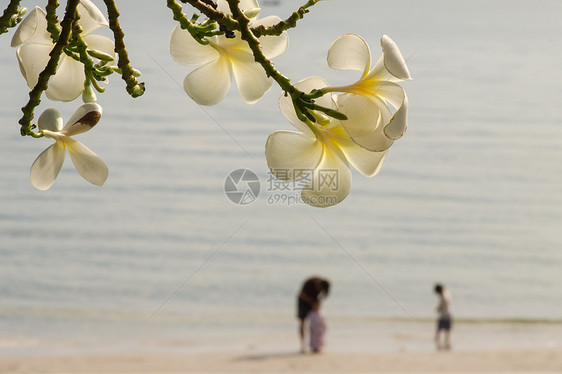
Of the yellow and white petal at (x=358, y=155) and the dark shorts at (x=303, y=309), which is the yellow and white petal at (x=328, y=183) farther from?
the dark shorts at (x=303, y=309)

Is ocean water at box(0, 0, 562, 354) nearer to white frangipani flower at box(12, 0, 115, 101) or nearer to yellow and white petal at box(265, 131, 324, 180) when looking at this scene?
white frangipani flower at box(12, 0, 115, 101)

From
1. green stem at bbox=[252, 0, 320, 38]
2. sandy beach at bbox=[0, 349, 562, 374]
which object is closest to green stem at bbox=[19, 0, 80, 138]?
green stem at bbox=[252, 0, 320, 38]

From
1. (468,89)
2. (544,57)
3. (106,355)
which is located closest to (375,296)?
(106,355)

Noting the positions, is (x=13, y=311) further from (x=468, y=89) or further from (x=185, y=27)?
(x=468, y=89)

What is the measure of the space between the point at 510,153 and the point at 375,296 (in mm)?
14382

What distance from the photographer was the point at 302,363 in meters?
11.3

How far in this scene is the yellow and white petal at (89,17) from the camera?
1.72 feet

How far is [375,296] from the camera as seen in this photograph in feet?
55.5

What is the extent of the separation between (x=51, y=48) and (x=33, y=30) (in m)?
0.03

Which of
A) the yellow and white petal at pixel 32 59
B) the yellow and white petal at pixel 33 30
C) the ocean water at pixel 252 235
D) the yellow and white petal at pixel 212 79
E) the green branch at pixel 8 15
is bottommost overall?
the ocean water at pixel 252 235

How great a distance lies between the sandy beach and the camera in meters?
11.0

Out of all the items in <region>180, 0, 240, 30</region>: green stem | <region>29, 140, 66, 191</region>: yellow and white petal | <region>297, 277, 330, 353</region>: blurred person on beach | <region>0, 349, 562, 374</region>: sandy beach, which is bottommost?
<region>0, 349, 562, 374</region>: sandy beach

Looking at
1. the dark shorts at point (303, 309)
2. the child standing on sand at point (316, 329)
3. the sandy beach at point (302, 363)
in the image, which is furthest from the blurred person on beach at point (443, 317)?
the dark shorts at point (303, 309)

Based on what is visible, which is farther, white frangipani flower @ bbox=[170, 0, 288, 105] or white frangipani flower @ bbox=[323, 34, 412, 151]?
white frangipani flower @ bbox=[170, 0, 288, 105]
